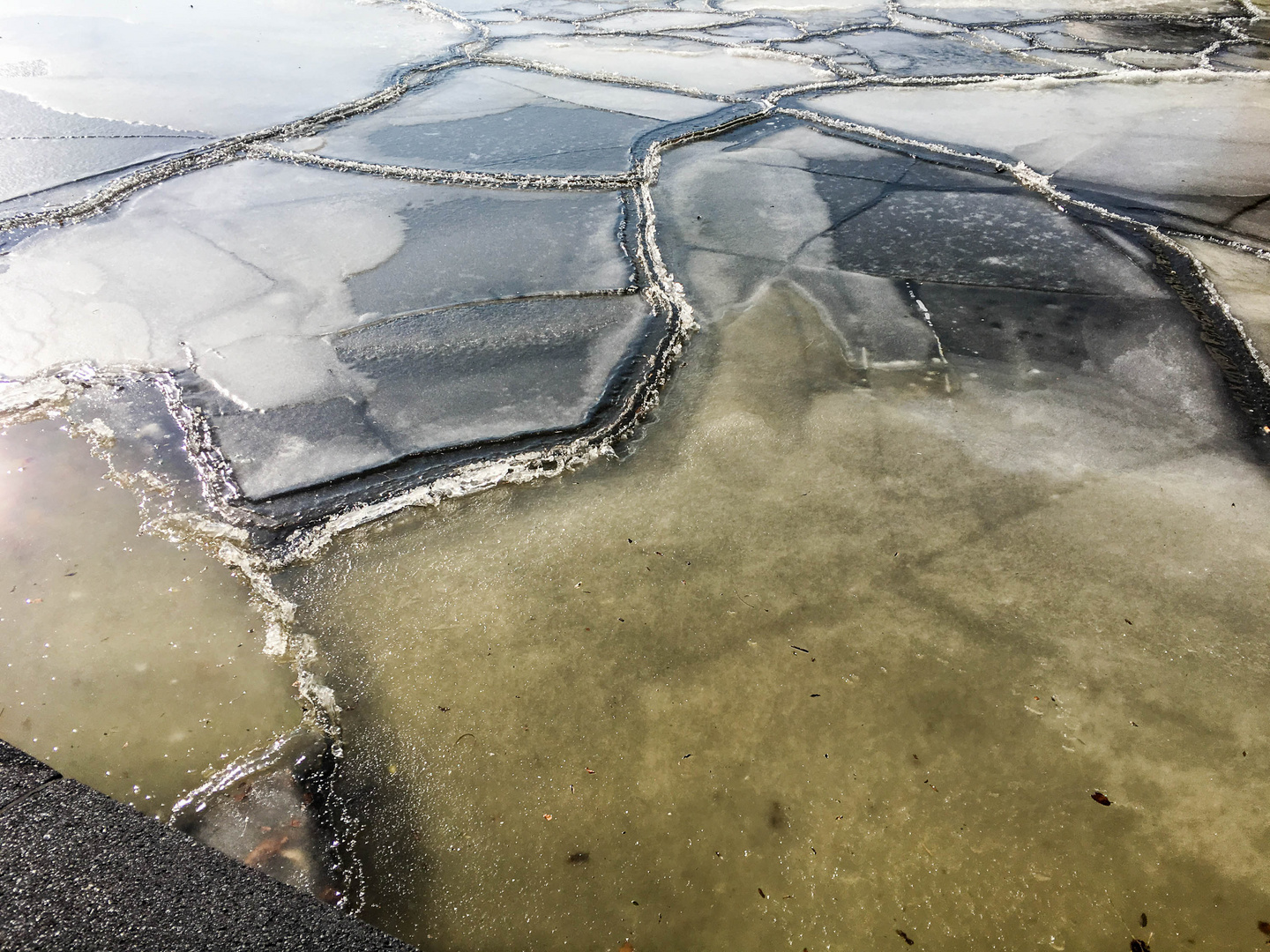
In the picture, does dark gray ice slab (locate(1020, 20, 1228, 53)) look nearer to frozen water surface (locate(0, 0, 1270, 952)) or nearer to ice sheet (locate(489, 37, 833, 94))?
frozen water surface (locate(0, 0, 1270, 952))

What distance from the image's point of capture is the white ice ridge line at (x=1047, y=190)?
2914 millimetres

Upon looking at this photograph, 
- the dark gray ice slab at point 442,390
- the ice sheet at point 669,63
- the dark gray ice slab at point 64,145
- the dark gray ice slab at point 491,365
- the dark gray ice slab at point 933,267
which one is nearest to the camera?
the dark gray ice slab at point 442,390

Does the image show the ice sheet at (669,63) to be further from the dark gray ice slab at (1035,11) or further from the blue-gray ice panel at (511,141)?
the dark gray ice slab at (1035,11)

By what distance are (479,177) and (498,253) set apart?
0.90 metres

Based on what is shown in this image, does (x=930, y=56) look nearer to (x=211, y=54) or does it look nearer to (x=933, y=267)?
(x=933, y=267)

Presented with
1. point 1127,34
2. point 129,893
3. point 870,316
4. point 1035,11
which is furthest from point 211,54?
point 1127,34

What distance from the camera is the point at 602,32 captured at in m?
6.41

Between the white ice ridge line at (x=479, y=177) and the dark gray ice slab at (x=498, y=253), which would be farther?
the white ice ridge line at (x=479, y=177)

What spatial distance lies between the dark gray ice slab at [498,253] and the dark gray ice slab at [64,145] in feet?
5.99

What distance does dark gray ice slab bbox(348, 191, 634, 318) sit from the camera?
124 inches

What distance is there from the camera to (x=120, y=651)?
1.87m

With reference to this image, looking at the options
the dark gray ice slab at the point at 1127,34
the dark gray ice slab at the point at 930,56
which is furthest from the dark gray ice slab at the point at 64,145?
the dark gray ice slab at the point at 1127,34

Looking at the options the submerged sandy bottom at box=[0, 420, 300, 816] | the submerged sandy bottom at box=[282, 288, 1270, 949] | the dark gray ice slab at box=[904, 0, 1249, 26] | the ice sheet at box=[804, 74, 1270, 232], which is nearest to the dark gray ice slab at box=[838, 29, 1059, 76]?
the ice sheet at box=[804, 74, 1270, 232]

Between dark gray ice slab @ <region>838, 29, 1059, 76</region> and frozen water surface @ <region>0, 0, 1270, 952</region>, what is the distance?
4.83 ft
